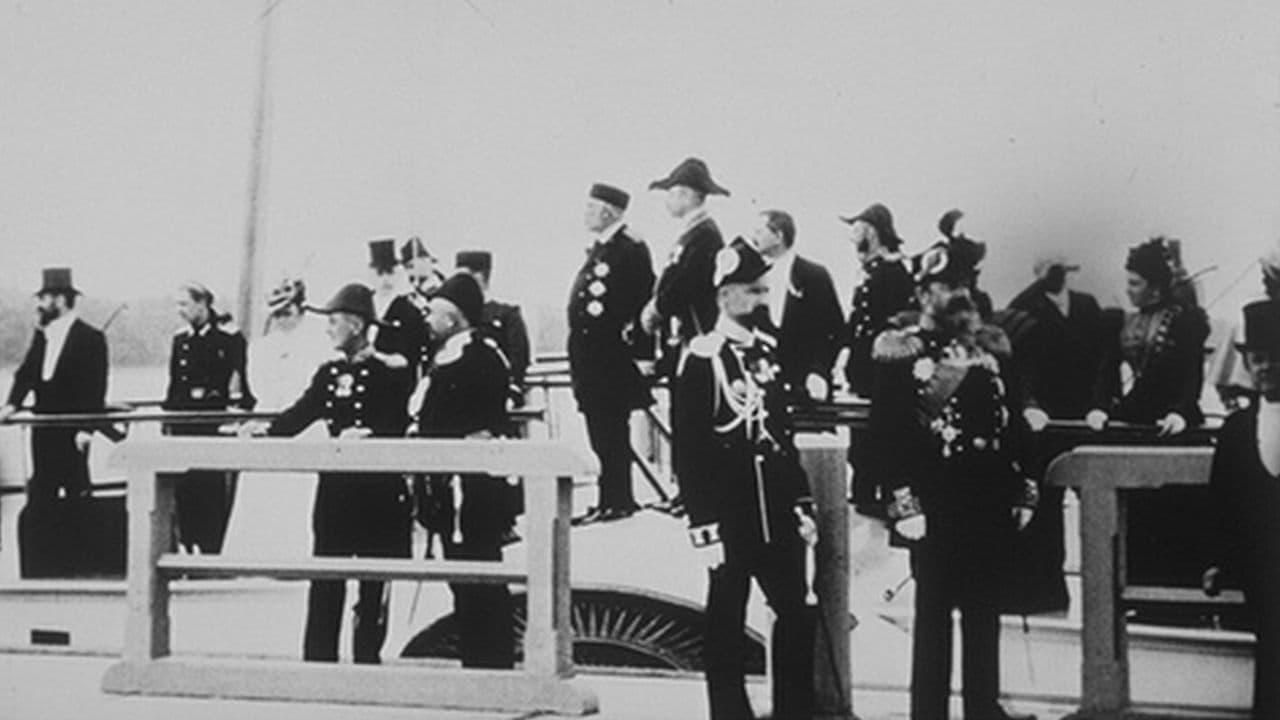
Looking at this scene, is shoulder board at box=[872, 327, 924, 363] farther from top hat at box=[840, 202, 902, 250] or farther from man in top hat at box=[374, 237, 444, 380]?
man in top hat at box=[374, 237, 444, 380]

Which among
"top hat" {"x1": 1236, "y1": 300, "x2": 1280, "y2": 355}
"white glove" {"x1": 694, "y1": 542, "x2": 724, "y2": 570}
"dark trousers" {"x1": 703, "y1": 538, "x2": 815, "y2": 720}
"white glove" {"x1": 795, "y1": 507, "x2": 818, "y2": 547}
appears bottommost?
"dark trousers" {"x1": 703, "y1": 538, "x2": 815, "y2": 720}

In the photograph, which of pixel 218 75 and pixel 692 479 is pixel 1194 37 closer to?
pixel 692 479

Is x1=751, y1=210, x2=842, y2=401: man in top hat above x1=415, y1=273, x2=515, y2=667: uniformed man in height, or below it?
above

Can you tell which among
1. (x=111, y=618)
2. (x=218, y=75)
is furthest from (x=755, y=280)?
(x=111, y=618)

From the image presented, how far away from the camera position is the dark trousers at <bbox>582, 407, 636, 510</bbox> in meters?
4.84

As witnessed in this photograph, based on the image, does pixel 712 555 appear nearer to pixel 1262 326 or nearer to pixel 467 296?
pixel 467 296

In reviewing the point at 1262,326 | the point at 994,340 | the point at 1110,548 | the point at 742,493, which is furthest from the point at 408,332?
the point at 1262,326

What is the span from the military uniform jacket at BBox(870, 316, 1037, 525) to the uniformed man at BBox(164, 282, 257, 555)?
1.99 m

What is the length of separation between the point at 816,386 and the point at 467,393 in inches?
42.2

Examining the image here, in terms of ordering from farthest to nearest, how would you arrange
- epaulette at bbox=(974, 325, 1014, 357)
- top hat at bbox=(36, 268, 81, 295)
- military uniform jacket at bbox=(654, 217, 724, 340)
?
top hat at bbox=(36, 268, 81, 295)
military uniform jacket at bbox=(654, 217, 724, 340)
epaulette at bbox=(974, 325, 1014, 357)

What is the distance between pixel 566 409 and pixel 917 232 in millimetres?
1167

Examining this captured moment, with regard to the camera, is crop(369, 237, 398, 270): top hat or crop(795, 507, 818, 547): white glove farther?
crop(369, 237, 398, 270): top hat

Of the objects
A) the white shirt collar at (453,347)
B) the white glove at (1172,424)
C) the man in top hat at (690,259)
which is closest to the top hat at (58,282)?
the white shirt collar at (453,347)

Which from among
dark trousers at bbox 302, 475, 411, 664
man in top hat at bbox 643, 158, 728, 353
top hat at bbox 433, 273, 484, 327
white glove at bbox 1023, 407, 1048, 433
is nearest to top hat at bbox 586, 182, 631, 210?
man in top hat at bbox 643, 158, 728, 353
